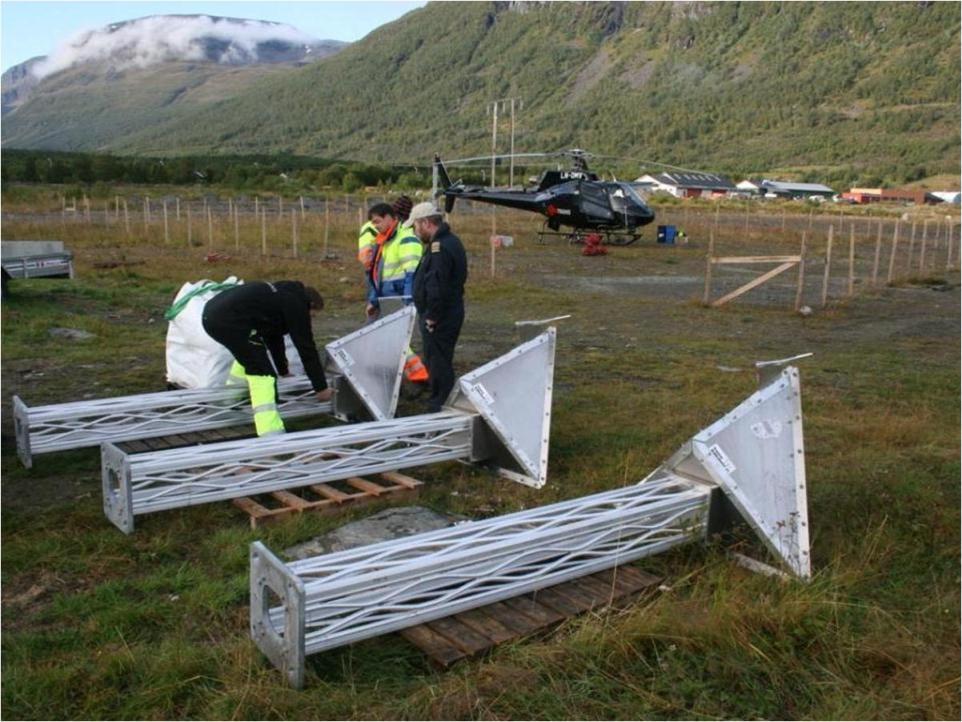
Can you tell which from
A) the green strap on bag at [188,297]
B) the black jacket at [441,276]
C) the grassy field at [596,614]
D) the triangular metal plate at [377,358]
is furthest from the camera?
the green strap on bag at [188,297]

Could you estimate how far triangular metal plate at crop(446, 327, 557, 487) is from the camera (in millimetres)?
6184

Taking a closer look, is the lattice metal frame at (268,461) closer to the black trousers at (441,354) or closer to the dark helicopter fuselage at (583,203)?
the black trousers at (441,354)

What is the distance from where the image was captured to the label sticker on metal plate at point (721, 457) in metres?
4.86

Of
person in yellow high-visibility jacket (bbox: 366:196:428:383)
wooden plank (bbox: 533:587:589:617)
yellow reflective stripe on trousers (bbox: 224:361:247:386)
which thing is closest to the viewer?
wooden plank (bbox: 533:587:589:617)

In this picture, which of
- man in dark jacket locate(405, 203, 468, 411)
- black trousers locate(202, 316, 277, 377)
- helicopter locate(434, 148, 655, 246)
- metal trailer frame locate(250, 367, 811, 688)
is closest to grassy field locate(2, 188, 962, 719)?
metal trailer frame locate(250, 367, 811, 688)

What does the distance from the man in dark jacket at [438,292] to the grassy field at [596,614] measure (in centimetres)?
66

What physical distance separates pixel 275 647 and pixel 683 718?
62.5 inches

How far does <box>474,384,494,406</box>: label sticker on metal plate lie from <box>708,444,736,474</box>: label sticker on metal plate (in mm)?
1838

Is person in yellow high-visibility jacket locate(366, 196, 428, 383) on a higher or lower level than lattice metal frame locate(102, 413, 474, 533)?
higher

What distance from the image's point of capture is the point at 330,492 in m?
5.84

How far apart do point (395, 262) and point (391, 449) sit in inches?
109

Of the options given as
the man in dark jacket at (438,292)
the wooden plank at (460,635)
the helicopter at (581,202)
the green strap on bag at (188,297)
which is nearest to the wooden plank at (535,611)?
the wooden plank at (460,635)

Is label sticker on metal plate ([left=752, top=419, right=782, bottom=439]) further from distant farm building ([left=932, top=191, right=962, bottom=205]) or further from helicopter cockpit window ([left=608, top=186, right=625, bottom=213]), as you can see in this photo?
distant farm building ([left=932, top=191, right=962, bottom=205])

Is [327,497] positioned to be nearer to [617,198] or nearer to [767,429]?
[767,429]
